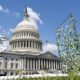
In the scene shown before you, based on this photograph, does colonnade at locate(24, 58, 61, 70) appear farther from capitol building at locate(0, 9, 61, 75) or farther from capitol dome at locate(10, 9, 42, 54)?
capitol dome at locate(10, 9, 42, 54)

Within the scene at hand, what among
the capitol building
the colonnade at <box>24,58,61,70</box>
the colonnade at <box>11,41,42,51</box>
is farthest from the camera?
the colonnade at <box>11,41,42,51</box>

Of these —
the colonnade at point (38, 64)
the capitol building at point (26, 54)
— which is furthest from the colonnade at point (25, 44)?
the colonnade at point (38, 64)

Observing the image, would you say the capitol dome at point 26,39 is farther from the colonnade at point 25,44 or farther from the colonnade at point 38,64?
the colonnade at point 38,64

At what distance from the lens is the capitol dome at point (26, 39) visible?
400 feet

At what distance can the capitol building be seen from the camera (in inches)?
4515

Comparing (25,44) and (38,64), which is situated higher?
(25,44)

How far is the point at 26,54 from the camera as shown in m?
117

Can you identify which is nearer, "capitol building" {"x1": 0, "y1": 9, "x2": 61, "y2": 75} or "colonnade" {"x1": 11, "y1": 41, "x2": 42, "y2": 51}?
"capitol building" {"x1": 0, "y1": 9, "x2": 61, "y2": 75}

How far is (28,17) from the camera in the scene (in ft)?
433

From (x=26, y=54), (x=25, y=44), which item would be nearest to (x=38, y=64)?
(x=26, y=54)

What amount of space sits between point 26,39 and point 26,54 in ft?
26.3

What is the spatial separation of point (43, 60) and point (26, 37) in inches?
471

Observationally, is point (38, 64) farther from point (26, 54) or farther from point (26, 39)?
point (26, 39)

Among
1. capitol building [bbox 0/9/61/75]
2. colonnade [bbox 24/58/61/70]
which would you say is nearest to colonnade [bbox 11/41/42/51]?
capitol building [bbox 0/9/61/75]
